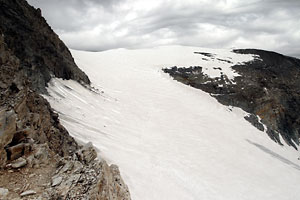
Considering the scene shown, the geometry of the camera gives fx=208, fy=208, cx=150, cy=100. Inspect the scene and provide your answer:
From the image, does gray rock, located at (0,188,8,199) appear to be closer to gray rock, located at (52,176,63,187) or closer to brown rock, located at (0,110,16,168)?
brown rock, located at (0,110,16,168)

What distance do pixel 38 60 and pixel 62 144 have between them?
24.7 feet

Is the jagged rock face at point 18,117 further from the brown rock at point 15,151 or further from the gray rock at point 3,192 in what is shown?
the gray rock at point 3,192

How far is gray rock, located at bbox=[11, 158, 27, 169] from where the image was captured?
184 inches

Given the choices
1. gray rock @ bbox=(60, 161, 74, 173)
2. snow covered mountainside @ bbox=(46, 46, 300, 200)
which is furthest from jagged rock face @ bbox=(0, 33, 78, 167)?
snow covered mountainside @ bbox=(46, 46, 300, 200)

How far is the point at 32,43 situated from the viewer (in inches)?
512

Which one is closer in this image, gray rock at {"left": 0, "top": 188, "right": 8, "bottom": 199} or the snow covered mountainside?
gray rock at {"left": 0, "top": 188, "right": 8, "bottom": 199}

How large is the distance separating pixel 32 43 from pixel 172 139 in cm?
1154

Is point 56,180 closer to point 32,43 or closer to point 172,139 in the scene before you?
point 32,43

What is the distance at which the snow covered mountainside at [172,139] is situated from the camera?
10617mm

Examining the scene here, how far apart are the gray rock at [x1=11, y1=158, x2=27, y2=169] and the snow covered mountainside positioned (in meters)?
4.97

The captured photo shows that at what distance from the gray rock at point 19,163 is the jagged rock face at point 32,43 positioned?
6589 mm

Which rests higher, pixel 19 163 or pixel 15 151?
pixel 15 151

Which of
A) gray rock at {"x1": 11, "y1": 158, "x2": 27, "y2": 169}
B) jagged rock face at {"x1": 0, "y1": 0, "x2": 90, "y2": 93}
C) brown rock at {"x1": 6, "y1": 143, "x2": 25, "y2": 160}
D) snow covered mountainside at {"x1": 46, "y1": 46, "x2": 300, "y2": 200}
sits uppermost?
jagged rock face at {"x1": 0, "y1": 0, "x2": 90, "y2": 93}

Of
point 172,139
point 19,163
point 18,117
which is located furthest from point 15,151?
point 172,139
